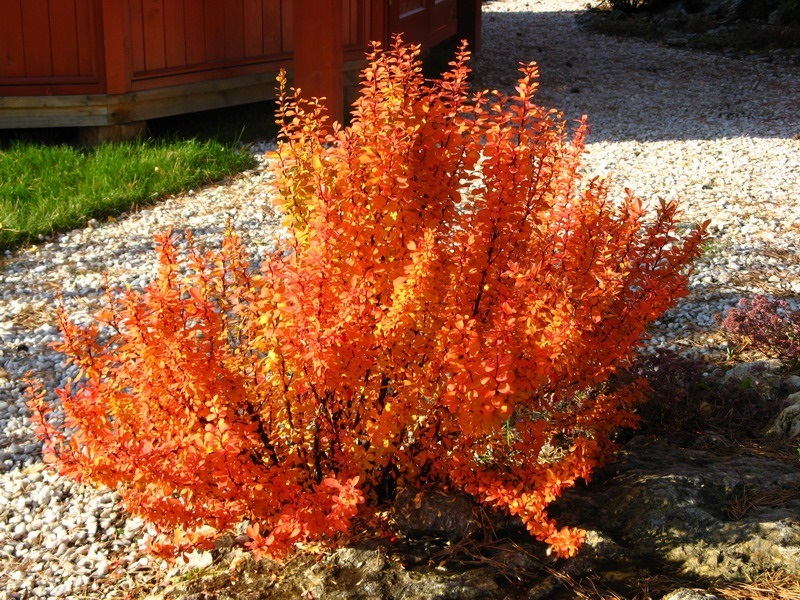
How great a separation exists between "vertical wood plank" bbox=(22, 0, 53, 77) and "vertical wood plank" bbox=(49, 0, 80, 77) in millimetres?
36

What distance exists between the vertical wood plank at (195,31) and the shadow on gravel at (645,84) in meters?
3.50

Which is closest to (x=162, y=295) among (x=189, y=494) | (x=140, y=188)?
(x=189, y=494)

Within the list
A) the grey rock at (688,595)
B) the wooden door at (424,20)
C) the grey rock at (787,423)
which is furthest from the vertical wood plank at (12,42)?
the grey rock at (688,595)

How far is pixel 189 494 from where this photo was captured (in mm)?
2674

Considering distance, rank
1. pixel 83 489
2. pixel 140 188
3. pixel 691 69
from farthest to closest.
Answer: pixel 691 69 → pixel 140 188 → pixel 83 489

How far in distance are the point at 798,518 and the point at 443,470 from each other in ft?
3.41

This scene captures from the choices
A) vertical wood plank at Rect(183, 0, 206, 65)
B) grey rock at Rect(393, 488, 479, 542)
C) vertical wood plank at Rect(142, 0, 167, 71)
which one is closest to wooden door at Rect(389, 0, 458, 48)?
vertical wood plank at Rect(183, 0, 206, 65)

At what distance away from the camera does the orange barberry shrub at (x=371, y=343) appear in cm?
241

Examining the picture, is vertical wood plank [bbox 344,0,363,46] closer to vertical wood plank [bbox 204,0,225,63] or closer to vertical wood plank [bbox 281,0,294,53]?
vertical wood plank [bbox 281,0,294,53]

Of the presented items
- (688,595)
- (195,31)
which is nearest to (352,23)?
(195,31)

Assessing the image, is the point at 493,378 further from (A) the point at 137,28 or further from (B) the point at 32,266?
(A) the point at 137,28

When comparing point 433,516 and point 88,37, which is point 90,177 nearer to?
point 88,37

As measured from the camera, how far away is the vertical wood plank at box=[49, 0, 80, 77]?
23.1ft

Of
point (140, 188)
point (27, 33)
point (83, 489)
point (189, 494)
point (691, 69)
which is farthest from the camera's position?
point (691, 69)
